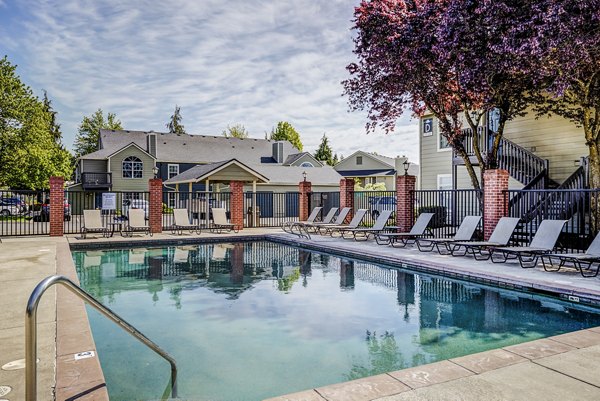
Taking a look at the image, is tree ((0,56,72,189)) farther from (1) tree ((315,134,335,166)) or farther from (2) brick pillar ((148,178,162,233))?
(1) tree ((315,134,335,166))

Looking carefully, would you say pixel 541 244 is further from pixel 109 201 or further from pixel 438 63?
pixel 109 201

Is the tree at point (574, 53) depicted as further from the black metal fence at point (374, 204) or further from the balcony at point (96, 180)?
the balcony at point (96, 180)

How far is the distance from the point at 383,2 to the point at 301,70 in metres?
5.77

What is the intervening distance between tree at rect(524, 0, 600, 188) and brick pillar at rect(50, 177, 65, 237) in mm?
14319

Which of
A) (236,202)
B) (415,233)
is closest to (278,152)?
(236,202)

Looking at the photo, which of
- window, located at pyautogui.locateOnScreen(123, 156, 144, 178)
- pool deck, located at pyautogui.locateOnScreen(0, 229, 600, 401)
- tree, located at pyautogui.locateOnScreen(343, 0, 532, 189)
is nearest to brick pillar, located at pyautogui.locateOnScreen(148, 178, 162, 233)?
tree, located at pyautogui.locateOnScreen(343, 0, 532, 189)

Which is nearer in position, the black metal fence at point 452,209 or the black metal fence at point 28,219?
the black metal fence at point 452,209

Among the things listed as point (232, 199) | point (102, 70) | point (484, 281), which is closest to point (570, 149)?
point (484, 281)

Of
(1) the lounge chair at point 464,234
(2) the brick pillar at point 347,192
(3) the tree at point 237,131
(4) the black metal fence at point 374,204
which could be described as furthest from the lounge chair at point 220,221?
(3) the tree at point 237,131

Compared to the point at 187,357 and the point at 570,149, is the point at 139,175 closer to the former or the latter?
the point at 570,149

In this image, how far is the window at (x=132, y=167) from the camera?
32.7 metres

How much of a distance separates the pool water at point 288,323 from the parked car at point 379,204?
10170 millimetres

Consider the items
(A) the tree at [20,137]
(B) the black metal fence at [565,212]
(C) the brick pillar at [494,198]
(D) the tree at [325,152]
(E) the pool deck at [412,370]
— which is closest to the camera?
(E) the pool deck at [412,370]

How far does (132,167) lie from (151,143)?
281 centimetres
